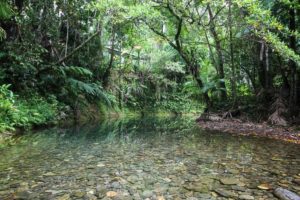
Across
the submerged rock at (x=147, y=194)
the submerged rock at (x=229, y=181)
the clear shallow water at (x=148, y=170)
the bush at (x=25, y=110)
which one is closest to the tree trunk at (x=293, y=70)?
the clear shallow water at (x=148, y=170)

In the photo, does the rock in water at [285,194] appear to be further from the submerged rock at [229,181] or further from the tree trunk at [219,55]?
the tree trunk at [219,55]

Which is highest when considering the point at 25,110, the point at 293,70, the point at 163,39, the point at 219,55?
the point at 163,39

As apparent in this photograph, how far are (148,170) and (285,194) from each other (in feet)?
5.36

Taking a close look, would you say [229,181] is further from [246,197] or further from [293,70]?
[293,70]

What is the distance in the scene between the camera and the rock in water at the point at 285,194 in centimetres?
244

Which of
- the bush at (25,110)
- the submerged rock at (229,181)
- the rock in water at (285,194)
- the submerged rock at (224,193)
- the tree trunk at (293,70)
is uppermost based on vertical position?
the tree trunk at (293,70)

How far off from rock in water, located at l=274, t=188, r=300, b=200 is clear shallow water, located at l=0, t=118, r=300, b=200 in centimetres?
7

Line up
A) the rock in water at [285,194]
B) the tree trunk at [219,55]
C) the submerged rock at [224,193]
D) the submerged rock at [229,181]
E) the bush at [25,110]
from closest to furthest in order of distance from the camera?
the rock in water at [285,194] → the submerged rock at [224,193] → the submerged rock at [229,181] → the bush at [25,110] → the tree trunk at [219,55]

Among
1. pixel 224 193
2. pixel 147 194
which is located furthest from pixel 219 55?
pixel 147 194

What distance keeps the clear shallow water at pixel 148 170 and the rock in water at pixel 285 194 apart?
70mm

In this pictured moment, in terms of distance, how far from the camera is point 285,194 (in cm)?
251

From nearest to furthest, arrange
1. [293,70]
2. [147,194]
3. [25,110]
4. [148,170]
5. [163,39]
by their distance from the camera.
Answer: [147,194] → [148,170] → [293,70] → [25,110] → [163,39]

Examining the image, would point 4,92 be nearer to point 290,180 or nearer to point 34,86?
point 34,86

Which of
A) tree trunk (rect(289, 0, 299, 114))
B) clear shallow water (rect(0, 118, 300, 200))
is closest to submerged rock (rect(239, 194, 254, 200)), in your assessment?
clear shallow water (rect(0, 118, 300, 200))
